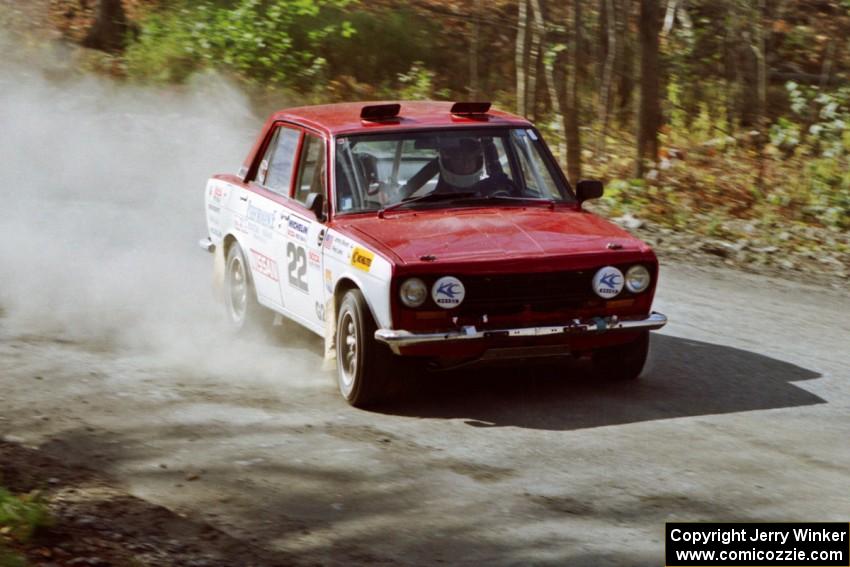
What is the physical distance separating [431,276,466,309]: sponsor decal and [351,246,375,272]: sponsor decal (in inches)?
17.4

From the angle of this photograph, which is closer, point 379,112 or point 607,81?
point 379,112

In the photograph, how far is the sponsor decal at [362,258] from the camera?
7902mm

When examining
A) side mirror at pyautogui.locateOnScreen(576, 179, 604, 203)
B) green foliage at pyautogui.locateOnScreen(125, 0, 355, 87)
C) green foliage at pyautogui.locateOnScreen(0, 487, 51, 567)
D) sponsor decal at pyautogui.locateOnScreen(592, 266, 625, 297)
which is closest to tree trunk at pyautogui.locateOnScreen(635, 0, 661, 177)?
green foliage at pyautogui.locateOnScreen(125, 0, 355, 87)

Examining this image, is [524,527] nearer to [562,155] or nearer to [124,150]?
[562,155]

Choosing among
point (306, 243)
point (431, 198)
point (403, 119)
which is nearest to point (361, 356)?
point (306, 243)

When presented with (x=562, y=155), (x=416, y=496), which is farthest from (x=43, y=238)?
(x=416, y=496)

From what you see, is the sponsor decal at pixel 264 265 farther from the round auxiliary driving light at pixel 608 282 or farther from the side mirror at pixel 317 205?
the round auxiliary driving light at pixel 608 282

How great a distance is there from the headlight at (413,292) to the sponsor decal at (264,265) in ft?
6.63

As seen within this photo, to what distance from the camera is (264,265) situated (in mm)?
9734

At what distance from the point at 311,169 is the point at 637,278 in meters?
2.48

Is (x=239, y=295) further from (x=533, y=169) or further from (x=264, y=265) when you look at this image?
(x=533, y=169)

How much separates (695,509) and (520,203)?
317 centimetres

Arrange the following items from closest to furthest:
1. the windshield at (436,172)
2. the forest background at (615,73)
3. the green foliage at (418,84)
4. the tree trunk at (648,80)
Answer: the windshield at (436,172)
the forest background at (615,73)
the tree trunk at (648,80)
the green foliage at (418,84)

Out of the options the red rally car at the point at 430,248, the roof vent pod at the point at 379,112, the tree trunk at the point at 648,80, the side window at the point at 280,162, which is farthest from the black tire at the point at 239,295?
the tree trunk at the point at 648,80
